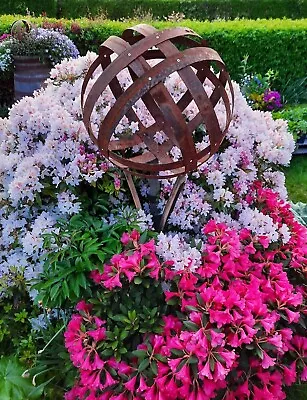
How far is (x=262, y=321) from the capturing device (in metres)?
1.84

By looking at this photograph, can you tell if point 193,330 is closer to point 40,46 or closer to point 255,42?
point 40,46

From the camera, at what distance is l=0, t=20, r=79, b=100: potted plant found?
573 cm

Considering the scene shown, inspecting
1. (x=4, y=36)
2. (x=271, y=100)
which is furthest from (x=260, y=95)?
(x=4, y=36)

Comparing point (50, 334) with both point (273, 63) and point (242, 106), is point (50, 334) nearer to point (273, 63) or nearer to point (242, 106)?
point (242, 106)

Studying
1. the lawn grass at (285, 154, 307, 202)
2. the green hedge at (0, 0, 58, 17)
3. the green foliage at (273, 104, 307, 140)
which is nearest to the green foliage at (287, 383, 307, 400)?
the lawn grass at (285, 154, 307, 202)

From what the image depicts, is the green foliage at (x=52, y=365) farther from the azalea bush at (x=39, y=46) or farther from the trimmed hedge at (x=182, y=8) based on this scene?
the trimmed hedge at (x=182, y=8)

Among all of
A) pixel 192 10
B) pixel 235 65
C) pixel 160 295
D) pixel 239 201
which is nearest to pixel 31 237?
pixel 160 295

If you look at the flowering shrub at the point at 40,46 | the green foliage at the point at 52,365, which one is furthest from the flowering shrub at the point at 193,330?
the flowering shrub at the point at 40,46

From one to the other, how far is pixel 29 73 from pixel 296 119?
3059mm

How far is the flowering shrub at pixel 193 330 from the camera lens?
5.73 ft

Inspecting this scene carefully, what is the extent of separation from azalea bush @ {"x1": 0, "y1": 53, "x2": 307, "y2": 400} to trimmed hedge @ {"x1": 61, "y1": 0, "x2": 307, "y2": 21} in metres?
9.70

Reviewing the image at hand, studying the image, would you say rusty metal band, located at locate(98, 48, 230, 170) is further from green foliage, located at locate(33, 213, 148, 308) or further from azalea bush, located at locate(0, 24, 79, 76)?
azalea bush, located at locate(0, 24, 79, 76)

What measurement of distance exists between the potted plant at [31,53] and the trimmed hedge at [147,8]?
19.3 feet

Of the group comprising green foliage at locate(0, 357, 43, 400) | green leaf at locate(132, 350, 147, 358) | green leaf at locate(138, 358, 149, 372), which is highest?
green leaf at locate(132, 350, 147, 358)
